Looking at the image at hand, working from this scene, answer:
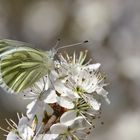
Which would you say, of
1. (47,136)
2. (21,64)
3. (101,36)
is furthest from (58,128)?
(101,36)

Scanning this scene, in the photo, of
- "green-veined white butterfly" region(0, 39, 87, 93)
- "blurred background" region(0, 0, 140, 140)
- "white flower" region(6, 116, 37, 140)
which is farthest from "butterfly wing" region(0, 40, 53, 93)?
"blurred background" region(0, 0, 140, 140)

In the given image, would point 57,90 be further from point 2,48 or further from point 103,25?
point 103,25

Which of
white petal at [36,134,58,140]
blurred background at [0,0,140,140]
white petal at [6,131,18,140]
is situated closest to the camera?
white petal at [36,134,58,140]

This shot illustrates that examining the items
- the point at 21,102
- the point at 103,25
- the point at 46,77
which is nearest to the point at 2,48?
the point at 46,77

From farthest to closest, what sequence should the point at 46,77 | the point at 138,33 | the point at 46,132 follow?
the point at 138,33
the point at 46,77
the point at 46,132

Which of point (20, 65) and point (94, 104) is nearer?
point (94, 104)

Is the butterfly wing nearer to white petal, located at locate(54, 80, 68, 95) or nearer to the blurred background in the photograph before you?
white petal, located at locate(54, 80, 68, 95)

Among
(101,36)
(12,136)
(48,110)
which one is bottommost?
(101,36)

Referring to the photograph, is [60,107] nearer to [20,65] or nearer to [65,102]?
[65,102]
